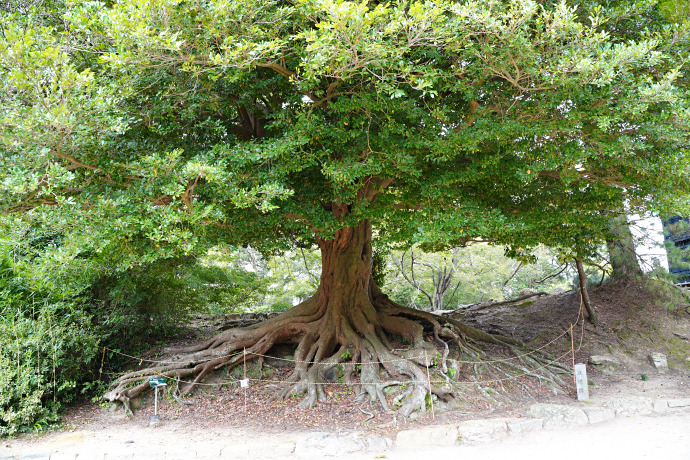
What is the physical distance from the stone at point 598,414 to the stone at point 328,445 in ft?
11.9

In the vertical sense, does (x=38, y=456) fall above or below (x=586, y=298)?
below

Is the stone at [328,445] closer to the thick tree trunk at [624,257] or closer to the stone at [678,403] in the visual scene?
the stone at [678,403]

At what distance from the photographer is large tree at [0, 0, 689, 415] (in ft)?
17.0

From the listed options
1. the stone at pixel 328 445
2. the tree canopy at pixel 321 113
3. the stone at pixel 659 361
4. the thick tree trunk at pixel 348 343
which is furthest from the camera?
the stone at pixel 659 361

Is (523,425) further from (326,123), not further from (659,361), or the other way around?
(659,361)

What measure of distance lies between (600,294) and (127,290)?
1287 centimetres

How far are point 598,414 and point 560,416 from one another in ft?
2.43

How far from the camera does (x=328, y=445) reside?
19.9 ft

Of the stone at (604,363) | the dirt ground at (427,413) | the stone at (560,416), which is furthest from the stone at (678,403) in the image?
the stone at (604,363)

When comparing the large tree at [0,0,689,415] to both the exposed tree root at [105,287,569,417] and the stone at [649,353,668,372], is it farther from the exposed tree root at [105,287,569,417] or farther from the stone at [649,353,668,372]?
the stone at [649,353,668,372]

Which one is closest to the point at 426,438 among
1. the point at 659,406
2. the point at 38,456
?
the point at 659,406

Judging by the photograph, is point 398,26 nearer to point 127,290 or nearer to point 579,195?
point 579,195

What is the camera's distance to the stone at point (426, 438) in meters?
6.16

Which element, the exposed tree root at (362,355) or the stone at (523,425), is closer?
the stone at (523,425)
